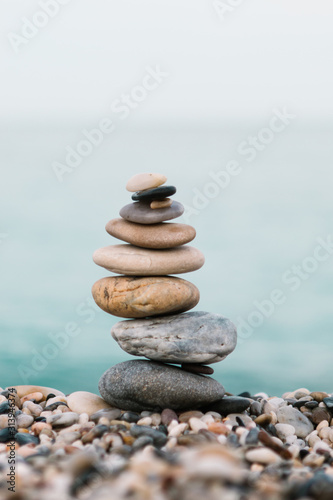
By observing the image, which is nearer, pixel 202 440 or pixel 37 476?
pixel 37 476

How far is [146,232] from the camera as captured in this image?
702 cm

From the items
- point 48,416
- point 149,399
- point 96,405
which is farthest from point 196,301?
point 48,416

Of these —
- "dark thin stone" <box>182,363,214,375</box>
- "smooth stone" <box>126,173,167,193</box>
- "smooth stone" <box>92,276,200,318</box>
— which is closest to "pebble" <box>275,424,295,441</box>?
"dark thin stone" <box>182,363,214,375</box>

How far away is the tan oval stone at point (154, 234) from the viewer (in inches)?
274

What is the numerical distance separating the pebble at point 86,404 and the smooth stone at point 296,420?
90.7 inches

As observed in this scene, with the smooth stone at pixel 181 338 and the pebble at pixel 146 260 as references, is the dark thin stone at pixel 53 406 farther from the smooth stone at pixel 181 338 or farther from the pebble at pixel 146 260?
the pebble at pixel 146 260

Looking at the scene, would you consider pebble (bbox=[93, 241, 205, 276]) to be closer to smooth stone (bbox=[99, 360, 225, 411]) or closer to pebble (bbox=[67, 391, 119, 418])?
smooth stone (bbox=[99, 360, 225, 411])

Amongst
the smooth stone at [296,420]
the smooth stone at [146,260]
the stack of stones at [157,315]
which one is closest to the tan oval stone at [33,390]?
the stack of stones at [157,315]

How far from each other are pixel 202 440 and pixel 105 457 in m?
1.07

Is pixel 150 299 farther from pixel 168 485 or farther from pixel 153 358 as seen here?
pixel 168 485

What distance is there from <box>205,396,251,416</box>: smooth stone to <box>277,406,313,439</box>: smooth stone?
1.81ft

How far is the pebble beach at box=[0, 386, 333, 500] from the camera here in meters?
3.50

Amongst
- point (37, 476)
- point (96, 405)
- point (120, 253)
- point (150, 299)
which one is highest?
point (120, 253)

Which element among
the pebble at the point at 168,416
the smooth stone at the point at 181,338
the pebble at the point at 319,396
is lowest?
the pebble at the point at 168,416
